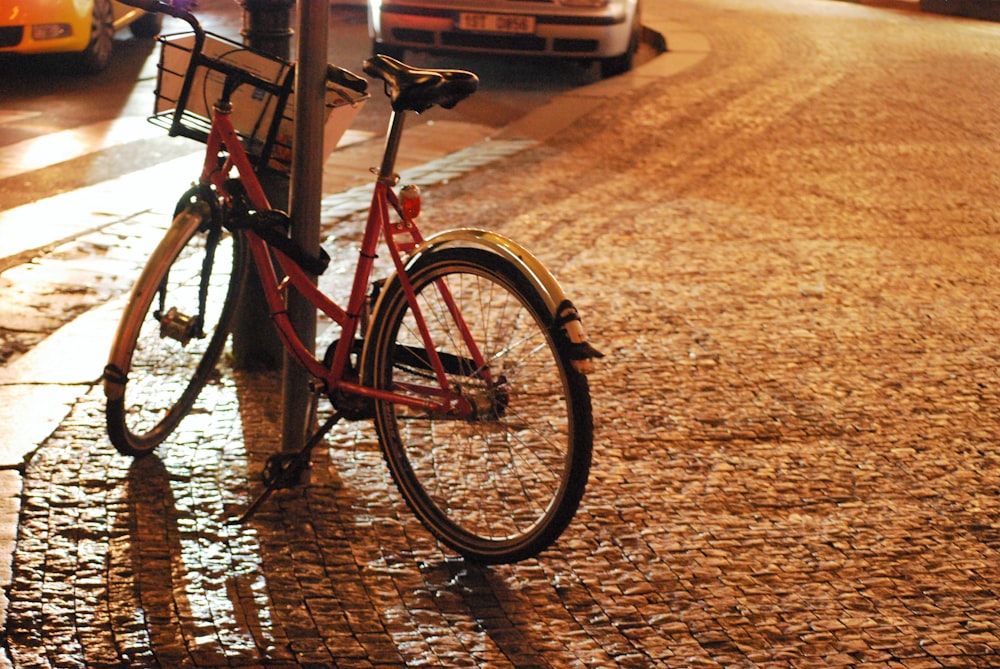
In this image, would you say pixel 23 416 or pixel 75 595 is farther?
pixel 23 416

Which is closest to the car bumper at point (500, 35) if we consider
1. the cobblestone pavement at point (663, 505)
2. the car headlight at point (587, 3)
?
the car headlight at point (587, 3)

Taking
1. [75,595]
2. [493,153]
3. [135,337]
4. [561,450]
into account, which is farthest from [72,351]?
[493,153]

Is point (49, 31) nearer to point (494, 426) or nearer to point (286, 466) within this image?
point (286, 466)

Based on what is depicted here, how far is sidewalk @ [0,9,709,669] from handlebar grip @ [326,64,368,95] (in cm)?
145

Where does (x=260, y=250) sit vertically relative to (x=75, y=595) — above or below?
above

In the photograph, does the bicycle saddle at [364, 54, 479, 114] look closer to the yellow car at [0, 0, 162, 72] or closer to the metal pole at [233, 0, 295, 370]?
the metal pole at [233, 0, 295, 370]

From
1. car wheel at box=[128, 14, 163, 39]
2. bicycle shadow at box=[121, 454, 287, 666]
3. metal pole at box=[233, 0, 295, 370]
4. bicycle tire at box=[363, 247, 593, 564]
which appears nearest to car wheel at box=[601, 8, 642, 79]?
car wheel at box=[128, 14, 163, 39]

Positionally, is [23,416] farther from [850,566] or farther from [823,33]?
[823,33]

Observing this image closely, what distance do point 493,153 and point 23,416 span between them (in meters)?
4.75

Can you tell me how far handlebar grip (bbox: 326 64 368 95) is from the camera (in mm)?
3585

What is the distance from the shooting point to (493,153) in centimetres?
846

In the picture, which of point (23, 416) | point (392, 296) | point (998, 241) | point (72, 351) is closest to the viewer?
point (392, 296)

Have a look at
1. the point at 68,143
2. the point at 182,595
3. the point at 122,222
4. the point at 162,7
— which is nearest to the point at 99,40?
the point at 68,143

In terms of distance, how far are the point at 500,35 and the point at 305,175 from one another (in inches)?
299
